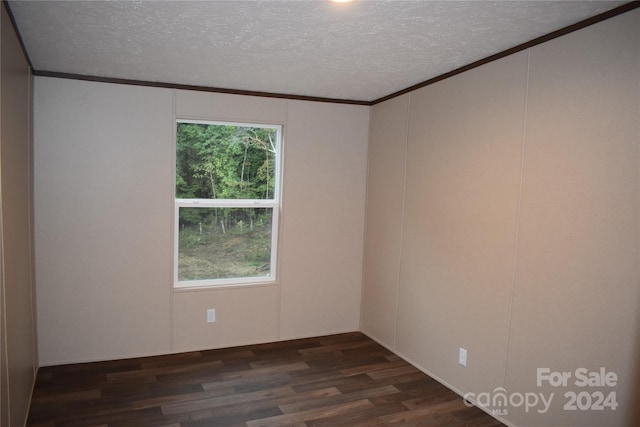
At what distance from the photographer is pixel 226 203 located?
4203 millimetres

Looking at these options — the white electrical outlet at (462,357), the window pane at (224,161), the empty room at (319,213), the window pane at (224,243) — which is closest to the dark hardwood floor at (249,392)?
the empty room at (319,213)

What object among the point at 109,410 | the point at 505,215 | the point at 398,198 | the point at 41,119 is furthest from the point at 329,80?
the point at 109,410

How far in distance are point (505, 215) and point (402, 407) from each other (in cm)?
148

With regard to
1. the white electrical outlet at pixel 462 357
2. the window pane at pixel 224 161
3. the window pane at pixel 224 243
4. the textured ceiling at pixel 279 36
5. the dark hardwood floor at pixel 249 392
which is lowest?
the dark hardwood floor at pixel 249 392

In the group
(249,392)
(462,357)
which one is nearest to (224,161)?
(249,392)

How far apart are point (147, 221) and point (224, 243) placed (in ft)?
2.38

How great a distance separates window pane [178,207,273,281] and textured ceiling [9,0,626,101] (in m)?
1.23

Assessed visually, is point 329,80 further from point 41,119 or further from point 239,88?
point 41,119

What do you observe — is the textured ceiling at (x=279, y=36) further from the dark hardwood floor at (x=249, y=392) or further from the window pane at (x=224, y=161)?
the dark hardwood floor at (x=249, y=392)

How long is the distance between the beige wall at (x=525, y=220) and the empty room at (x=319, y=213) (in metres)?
0.01

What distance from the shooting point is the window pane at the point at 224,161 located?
13.3 feet

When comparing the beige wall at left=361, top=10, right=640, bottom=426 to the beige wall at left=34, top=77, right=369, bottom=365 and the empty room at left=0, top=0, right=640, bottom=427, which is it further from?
the beige wall at left=34, top=77, right=369, bottom=365

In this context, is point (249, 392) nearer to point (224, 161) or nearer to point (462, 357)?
point (462, 357)

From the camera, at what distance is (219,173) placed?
4.20m
